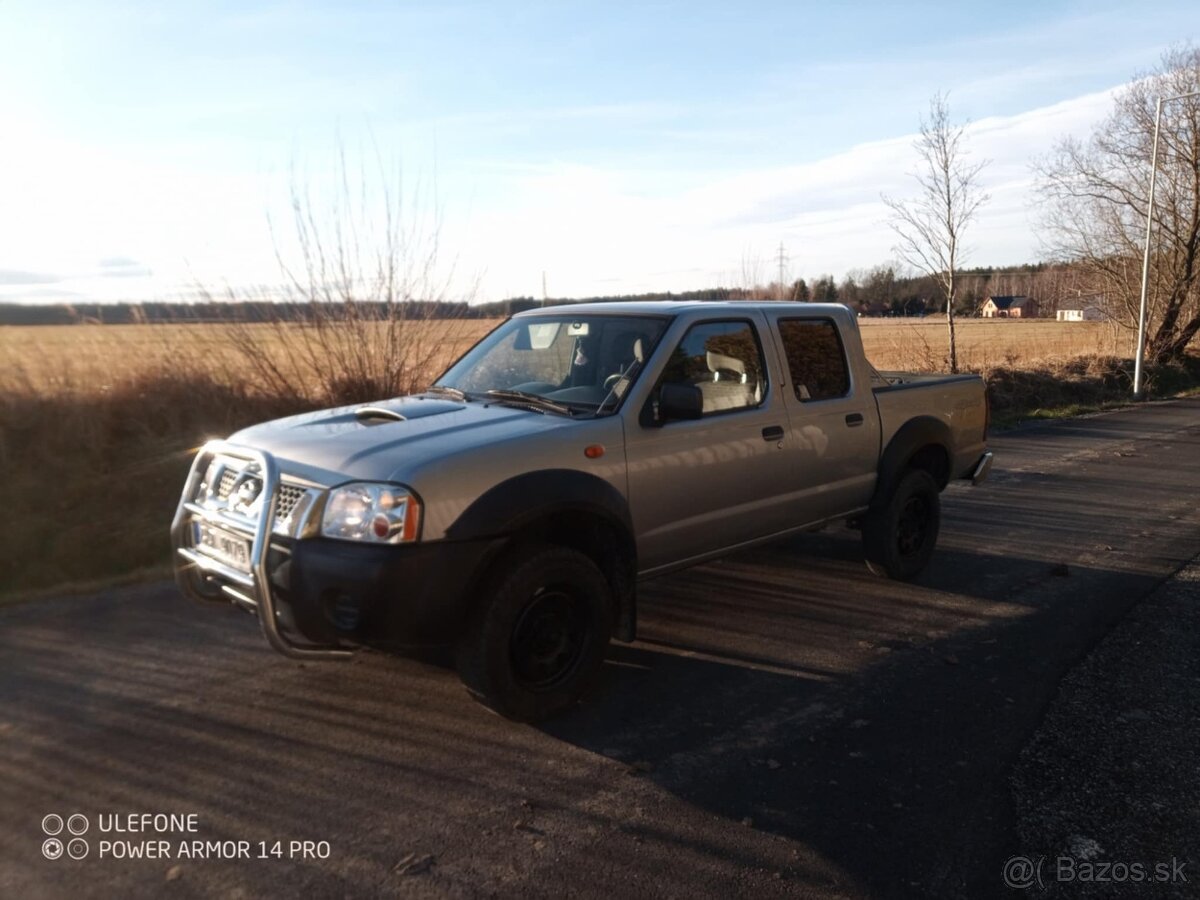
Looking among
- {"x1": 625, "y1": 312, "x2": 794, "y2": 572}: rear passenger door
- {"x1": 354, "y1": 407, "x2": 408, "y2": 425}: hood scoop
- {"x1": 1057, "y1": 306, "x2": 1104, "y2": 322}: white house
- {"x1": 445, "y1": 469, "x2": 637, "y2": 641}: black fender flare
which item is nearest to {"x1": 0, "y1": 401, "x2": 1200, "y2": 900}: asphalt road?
{"x1": 445, "y1": 469, "x2": 637, "y2": 641}: black fender flare

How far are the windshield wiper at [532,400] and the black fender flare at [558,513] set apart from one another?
18.9 inches

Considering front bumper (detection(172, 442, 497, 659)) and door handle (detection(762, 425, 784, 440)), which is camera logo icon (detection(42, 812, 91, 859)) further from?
door handle (detection(762, 425, 784, 440))

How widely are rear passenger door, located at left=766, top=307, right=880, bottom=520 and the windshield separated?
1052 millimetres

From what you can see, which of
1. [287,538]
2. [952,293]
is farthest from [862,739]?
[952,293]

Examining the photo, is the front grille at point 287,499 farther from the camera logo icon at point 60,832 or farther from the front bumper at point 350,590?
the camera logo icon at point 60,832

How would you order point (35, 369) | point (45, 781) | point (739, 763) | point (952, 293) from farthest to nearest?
point (952, 293) < point (35, 369) < point (739, 763) < point (45, 781)

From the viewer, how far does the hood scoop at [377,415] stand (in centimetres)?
441

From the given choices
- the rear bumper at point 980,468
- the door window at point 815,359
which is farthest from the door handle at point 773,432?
the rear bumper at point 980,468

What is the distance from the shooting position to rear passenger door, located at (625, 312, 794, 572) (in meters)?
4.53

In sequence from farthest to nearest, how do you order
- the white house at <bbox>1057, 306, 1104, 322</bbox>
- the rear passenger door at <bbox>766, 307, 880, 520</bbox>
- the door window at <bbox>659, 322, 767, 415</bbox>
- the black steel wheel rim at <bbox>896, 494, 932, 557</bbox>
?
the white house at <bbox>1057, 306, 1104, 322</bbox> < the black steel wheel rim at <bbox>896, 494, 932, 557</bbox> < the rear passenger door at <bbox>766, 307, 880, 520</bbox> < the door window at <bbox>659, 322, 767, 415</bbox>

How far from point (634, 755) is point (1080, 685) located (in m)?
2.40

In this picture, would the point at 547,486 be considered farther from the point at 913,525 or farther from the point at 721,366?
the point at 913,525

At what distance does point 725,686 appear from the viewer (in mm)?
4465

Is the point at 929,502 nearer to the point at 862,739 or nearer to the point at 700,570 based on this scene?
the point at 700,570
